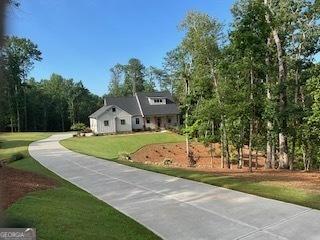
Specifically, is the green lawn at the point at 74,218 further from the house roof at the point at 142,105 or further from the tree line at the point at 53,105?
the tree line at the point at 53,105

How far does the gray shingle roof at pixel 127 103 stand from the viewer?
173ft

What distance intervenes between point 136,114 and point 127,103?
2.83 meters

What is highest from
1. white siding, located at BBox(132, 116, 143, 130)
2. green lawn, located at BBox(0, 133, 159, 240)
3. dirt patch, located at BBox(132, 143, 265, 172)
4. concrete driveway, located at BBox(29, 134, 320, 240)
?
white siding, located at BBox(132, 116, 143, 130)

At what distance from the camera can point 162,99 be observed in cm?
5559

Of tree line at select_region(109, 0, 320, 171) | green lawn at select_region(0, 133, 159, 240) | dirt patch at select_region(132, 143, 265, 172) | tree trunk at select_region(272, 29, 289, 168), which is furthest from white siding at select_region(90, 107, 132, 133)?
green lawn at select_region(0, 133, 159, 240)

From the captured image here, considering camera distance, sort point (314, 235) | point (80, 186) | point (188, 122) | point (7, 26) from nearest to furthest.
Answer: point (7, 26)
point (314, 235)
point (80, 186)
point (188, 122)

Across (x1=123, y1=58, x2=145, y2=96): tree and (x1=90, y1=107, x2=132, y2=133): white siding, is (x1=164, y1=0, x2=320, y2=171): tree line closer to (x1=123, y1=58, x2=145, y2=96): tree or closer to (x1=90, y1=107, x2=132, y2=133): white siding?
(x1=90, y1=107, x2=132, y2=133): white siding

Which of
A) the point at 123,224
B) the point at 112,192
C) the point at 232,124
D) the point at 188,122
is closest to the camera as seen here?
the point at 123,224

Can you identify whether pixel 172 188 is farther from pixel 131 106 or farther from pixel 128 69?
pixel 128 69

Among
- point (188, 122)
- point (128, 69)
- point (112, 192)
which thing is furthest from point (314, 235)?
point (128, 69)

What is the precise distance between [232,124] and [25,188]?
509 inches

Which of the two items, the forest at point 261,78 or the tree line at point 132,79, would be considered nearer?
the forest at point 261,78

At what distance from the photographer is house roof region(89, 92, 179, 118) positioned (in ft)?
173

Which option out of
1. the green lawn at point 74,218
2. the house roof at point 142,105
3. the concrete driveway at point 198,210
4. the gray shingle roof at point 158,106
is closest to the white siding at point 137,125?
the house roof at point 142,105
